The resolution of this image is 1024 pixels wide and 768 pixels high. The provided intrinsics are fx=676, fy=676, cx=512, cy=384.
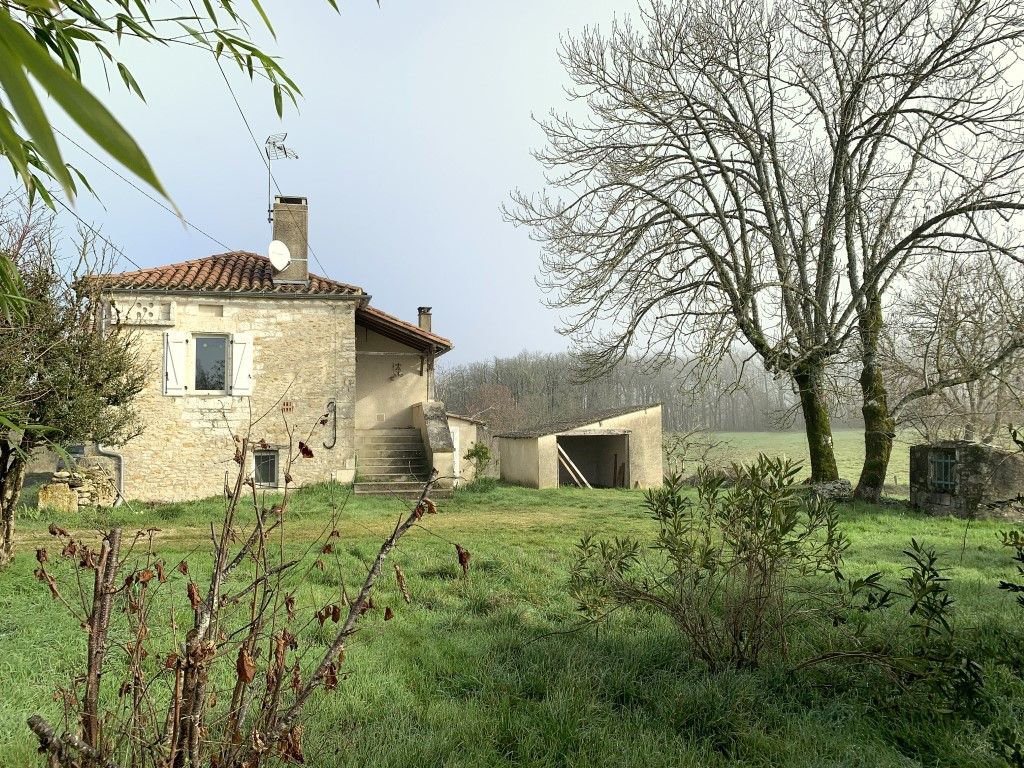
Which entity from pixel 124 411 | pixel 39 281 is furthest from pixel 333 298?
pixel 39 281

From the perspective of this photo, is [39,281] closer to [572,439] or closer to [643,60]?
[643,60]

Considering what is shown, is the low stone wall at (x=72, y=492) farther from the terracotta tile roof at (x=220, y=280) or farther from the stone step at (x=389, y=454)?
the stone step at (x=389, y=454)

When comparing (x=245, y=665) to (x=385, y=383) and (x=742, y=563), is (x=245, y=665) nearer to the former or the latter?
(x=742, y=563)

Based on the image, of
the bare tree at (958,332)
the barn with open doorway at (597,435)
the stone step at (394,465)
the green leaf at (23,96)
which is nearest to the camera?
the green leaf at (23,96)

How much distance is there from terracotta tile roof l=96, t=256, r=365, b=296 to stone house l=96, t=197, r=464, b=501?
0.08 feet

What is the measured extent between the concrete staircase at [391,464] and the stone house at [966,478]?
33.6ft

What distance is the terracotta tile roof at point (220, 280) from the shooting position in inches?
598

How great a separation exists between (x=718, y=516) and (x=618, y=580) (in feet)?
2.59

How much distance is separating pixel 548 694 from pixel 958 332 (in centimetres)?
1566

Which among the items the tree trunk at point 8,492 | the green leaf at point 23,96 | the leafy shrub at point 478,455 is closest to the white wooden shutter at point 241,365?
the leafy shrub at point 478,455

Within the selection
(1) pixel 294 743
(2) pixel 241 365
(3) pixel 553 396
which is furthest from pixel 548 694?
(3) pixel 553 396

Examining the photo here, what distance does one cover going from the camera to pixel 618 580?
4.49m

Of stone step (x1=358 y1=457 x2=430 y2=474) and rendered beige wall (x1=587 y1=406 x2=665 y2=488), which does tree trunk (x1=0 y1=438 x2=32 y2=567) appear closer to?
stone step (x1=358 y1=457 x2=430 y2=474)

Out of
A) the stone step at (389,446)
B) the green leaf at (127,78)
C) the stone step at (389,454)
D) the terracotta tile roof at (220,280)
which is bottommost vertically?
the stone step at (389,454)
